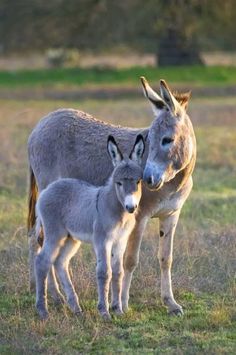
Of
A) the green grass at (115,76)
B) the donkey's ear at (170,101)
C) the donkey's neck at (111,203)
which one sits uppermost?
the donkey's ear at (170,101)

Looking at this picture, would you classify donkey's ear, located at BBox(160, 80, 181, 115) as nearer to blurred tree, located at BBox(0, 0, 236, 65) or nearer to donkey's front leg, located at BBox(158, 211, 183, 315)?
donkey's front leg, located at BBox(158, 211, 183, 315)

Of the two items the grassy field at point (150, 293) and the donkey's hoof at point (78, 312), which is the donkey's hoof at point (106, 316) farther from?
the donkey's hoof at point (78, 312)

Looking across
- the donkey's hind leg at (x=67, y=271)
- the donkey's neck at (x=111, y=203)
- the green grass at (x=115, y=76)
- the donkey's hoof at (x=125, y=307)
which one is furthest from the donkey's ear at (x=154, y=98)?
the green grass at (x=115, y=76)

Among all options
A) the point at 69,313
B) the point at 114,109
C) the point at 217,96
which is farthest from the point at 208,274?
the point at 217,96

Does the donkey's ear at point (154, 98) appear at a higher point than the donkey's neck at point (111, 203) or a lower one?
higher

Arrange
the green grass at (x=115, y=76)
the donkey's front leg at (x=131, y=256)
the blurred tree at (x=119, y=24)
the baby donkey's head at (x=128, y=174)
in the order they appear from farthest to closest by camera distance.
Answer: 1. the blurred tree at (x=119, y=24)
2. the green grass at (x=115, y=76)
3. the donkey's front leg at (x=131, y=256)
4. the baby donkey's head at (x=128, y=174)

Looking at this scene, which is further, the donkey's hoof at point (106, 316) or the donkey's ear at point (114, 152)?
the donkey's ear at point (114, 152)

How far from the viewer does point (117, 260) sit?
8.24 m

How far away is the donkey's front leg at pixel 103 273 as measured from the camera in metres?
7.96

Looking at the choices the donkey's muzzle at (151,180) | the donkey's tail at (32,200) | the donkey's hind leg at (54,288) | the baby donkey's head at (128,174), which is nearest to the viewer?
the baby donkey's head at (128,174)

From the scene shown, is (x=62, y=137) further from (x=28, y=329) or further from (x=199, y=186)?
(x=199, y=186)

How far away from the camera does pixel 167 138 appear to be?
8203 mm

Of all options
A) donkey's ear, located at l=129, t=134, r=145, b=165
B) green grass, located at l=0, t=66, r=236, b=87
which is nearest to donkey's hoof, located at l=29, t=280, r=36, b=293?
donkey's ear, located at l=129, t=134, r=145, b=165

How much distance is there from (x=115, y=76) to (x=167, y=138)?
28.3 meters
